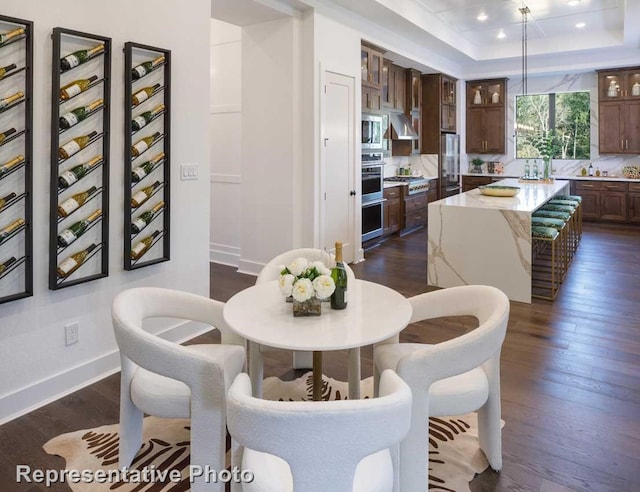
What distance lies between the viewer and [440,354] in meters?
1.69

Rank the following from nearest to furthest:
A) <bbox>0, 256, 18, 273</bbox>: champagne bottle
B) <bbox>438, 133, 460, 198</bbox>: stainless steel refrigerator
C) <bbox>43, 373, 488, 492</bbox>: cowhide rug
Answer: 1. <bbox>43, 373, 488, 492</bbox>: cowhide rug
2. <bbox>0, 256, 18, 273</bbox>: champagne bottle
3. <bbox>438, 133, 460, 198</bbox>: stainless steel refrigerator

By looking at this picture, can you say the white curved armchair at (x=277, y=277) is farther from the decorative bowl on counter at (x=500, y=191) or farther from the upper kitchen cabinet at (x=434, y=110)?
the upper kitchen cabinet at (x=434, y=110)

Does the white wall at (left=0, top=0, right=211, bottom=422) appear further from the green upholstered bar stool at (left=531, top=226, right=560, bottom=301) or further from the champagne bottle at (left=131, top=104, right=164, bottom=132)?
the green upholstered bar stool at (left=531, top=226, right=560, bottom=301)

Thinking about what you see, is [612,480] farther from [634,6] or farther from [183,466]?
[634,6]

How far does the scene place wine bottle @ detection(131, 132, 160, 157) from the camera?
296cm

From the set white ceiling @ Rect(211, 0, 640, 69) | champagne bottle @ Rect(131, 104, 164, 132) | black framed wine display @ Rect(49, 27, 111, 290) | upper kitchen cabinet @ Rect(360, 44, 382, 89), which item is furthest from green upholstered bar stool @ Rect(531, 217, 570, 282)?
black framed wine display @ Rect(49, 27, 111, 290)

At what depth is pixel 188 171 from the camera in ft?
11.2

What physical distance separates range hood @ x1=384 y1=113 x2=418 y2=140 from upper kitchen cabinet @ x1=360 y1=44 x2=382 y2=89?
4.80 feet

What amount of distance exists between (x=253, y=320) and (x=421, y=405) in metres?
0.73

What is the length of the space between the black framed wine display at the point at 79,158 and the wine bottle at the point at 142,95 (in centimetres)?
18

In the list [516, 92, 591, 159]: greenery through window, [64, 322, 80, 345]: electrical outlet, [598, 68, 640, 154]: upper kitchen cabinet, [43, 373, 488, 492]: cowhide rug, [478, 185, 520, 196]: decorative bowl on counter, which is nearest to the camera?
[43, 373, 488, 492]: cowhide rug

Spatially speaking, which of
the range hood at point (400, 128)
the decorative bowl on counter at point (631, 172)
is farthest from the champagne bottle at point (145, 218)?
the decorative bowl on counter at point (631, 172)

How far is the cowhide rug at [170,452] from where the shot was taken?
6.49 feet

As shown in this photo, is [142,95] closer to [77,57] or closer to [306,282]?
[77,57]
